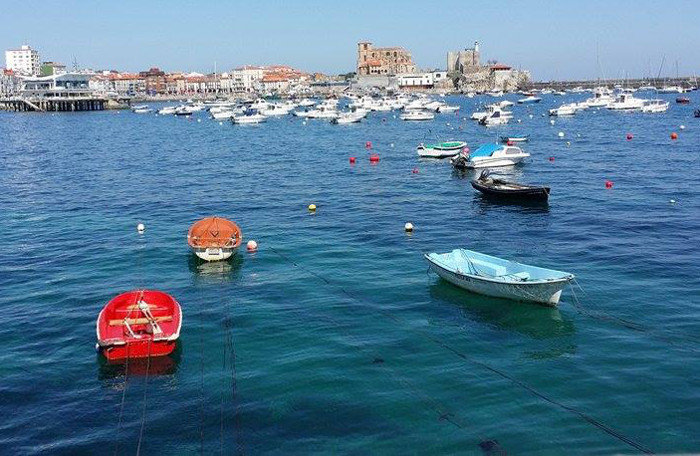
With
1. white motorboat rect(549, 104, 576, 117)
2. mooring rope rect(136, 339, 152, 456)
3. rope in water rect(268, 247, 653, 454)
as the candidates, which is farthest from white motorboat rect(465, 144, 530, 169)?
white motorboat rect(549, 104, 576, 117)

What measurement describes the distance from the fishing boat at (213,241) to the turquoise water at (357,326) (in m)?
0.65

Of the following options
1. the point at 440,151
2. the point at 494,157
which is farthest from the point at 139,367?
the point at 440,151

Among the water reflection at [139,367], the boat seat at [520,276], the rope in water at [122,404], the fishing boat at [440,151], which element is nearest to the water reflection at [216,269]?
the water reflection at [139,367]

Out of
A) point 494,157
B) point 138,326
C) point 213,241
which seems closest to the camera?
point 138,326

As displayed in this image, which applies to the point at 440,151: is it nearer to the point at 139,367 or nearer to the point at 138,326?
the point at 138,326

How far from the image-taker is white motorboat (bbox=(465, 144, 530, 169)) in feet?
206

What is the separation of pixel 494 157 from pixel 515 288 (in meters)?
39.2

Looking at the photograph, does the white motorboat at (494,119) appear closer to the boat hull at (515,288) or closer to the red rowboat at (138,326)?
the boat hull at (515,288)

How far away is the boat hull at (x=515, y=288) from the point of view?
24.8 m

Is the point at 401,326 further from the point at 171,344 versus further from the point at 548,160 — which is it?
the point at 548,160

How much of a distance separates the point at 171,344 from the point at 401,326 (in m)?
8.03

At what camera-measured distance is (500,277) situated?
2650cm

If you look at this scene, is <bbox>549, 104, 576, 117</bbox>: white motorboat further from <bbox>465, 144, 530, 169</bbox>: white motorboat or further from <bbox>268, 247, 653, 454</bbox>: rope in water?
<bbox>268, 247, 653, 454</bbox>: rope in water

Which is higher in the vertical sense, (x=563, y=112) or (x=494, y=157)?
(x=563, y=112)
